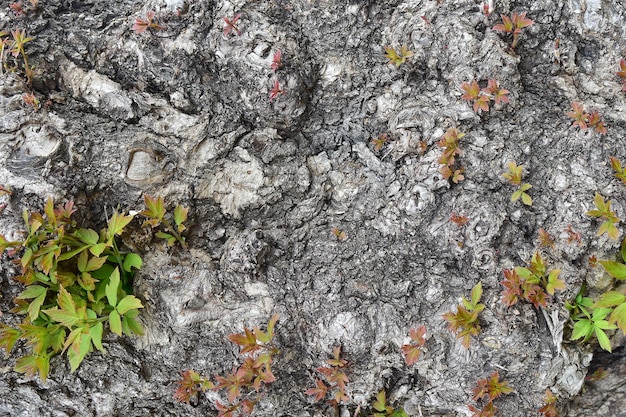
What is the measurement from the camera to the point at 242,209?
13.9ft

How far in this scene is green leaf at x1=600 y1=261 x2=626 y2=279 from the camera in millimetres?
3730

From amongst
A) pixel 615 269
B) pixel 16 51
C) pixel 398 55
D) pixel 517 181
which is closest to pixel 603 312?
pixel 615 269

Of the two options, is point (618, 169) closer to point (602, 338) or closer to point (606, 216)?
point (606, 216)

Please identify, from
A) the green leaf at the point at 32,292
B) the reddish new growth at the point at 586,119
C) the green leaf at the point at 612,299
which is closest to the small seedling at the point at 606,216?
the green leaf at the point at 612,299

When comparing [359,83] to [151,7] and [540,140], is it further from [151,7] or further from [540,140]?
[151,7]

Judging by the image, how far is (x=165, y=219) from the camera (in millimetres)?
4023

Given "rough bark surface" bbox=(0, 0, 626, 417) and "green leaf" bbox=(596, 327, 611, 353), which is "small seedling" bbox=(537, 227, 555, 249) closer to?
"rough bark surface" bbox=(0, 0, 626, 417)

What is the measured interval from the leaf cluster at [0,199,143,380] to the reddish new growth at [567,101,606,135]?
376cm

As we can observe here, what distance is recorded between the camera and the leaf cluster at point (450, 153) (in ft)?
12.9

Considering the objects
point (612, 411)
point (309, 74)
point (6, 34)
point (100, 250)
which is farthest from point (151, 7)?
point (612, 411)

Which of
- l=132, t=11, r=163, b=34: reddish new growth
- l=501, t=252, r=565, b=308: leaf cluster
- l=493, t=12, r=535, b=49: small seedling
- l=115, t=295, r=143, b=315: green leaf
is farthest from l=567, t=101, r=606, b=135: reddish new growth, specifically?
l=115, t=295, r=143, b=315: green leaf

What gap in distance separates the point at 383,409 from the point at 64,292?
264cm

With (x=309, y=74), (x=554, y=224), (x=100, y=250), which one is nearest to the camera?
(x=100, y=250)

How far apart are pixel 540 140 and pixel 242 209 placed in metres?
2.67
